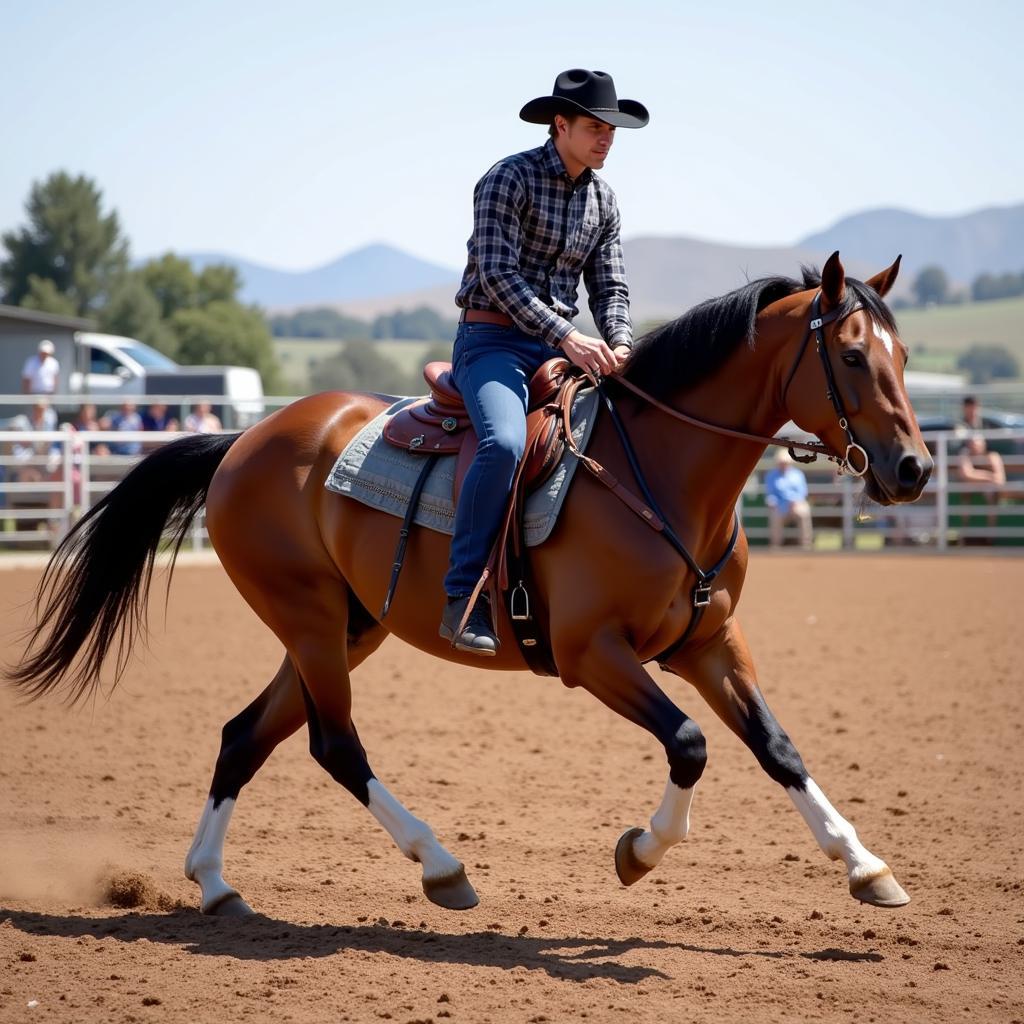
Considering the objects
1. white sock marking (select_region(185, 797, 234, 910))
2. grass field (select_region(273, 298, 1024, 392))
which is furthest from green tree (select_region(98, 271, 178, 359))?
white sock marking (select_region(185, 797, 234, 910))

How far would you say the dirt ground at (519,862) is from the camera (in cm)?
415

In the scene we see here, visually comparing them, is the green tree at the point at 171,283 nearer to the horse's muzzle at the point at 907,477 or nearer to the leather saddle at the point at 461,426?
the leather saddle at the point at 461,426

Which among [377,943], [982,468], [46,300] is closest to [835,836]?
[377,943]

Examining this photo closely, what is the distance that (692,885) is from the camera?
18.1 ft

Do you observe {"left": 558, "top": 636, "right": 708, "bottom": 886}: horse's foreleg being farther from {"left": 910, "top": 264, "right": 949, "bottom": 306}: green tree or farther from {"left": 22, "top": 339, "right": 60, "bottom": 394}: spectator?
{"left": 910, "top": 264, "right": 949, "bottom": 306}: green tree

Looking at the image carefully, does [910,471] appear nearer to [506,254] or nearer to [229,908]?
[506,254]

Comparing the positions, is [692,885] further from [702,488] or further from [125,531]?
[125,531]

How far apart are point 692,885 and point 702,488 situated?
1796 millimetres

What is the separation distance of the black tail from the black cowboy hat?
2154 mm

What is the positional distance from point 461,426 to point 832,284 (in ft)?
5.09

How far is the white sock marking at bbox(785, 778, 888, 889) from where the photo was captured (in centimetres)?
457

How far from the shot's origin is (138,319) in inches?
2891

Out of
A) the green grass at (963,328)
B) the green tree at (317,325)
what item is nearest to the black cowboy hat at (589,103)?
the green grass at (963,328)

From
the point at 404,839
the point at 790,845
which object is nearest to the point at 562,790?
the point at 790,845
